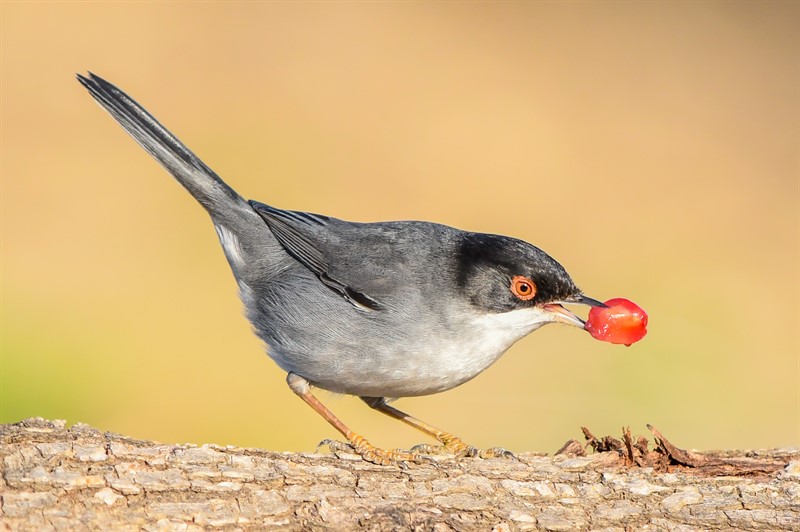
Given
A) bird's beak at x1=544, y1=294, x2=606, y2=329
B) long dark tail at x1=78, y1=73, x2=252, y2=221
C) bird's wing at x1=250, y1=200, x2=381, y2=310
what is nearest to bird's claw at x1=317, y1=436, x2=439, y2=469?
bird's wing at x1=250, y1=200, x2=381, y2=310

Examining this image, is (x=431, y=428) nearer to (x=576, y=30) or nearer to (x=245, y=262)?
(x=245, y=262)

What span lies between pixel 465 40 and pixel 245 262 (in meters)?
8.84

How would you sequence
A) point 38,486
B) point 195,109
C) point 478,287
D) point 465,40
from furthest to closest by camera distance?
1. point 465,40
2. point 195,109
3. point 478,287
4. point 38,486

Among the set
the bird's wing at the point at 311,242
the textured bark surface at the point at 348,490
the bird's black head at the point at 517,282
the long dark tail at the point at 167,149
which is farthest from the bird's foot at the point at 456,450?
the long dark tail at the point at 167,149

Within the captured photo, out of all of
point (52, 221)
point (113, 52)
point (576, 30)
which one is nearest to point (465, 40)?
A: point (576, 30)

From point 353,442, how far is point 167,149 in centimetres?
206

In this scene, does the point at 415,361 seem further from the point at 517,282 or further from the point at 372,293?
the point at 517,282

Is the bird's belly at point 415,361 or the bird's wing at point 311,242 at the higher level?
the bird's wing at point 311,242

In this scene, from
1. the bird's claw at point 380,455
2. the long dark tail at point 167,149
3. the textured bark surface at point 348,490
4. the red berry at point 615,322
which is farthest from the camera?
the long dark tail at point 167,149

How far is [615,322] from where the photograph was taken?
4.84 metres

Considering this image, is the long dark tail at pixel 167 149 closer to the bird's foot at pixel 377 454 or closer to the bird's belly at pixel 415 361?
the bird's belly at pixel 415 361

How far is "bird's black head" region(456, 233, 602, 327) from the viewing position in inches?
194

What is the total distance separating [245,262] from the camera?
5.77m

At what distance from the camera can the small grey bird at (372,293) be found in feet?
16.1
